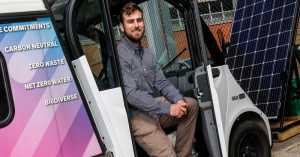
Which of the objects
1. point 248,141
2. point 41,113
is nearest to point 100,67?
point 41,113

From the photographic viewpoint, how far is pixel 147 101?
8.11 ft

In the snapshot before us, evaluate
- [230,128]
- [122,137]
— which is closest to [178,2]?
[230,128]

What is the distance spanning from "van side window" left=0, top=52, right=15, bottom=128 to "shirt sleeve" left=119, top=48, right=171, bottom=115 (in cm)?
86

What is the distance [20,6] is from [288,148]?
11.5 ft

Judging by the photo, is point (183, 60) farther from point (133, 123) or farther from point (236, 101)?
point (133, 123)

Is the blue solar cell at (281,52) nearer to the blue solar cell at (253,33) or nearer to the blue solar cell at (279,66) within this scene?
the blue solar cell at (279,66)

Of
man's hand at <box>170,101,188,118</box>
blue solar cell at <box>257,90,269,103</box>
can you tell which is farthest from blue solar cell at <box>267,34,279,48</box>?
man's hand at <box>170,101,188,118</box>

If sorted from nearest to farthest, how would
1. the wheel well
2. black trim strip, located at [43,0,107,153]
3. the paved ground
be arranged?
black trim strip, located at [43,0,107,153] < the wheel well < the paved ground

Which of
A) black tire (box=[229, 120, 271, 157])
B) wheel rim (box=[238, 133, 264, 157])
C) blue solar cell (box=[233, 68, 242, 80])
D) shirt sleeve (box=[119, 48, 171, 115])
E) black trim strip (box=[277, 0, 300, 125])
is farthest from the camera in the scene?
blue solar cell (box=[233, 68, 242, 80])

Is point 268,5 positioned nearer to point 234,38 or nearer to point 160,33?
point 234,38

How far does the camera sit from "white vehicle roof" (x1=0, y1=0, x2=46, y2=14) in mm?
1948

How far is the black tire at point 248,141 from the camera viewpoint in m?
3.01

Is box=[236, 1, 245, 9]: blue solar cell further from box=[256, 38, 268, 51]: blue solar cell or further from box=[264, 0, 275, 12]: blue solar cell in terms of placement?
box=[256, 38, 268, 51]: blue solar cell

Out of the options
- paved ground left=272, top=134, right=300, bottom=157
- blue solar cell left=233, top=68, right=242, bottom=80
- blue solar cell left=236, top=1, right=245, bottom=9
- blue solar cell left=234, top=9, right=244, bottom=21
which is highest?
blue solar cell left=236, top=1, right=245, bottom=9
